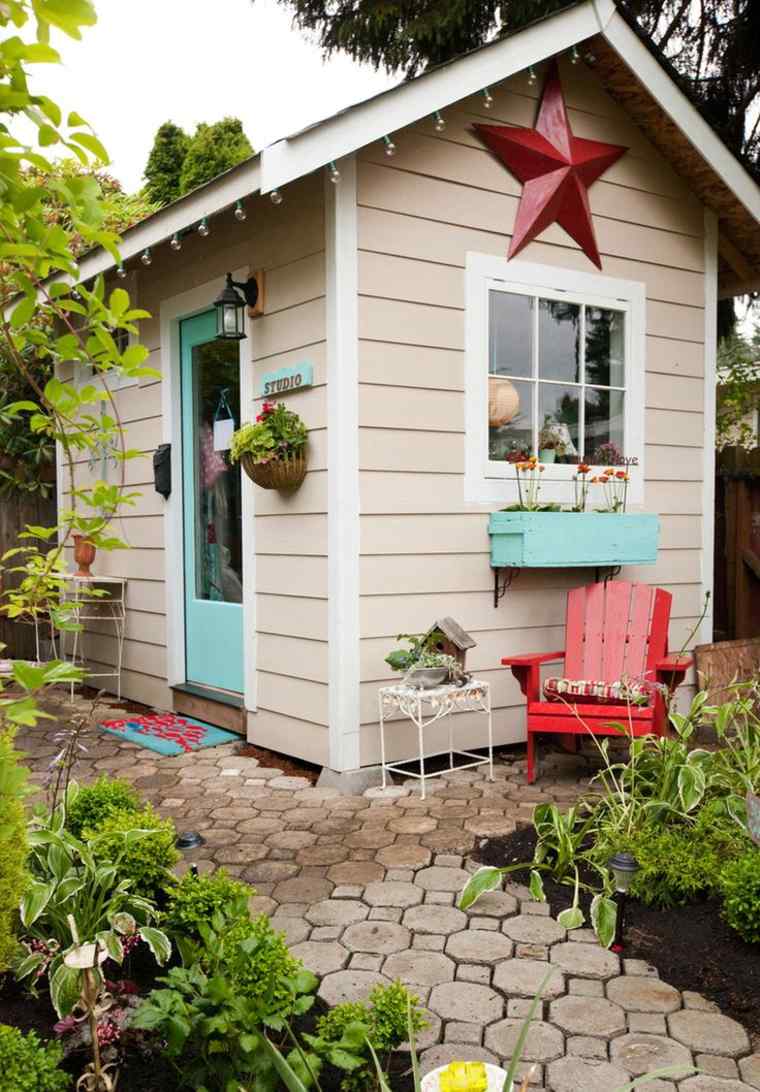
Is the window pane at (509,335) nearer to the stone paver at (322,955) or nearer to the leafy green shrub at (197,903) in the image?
the stone paver at (322,955)

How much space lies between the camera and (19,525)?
7.14m

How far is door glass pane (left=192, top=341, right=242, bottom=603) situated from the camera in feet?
16.0

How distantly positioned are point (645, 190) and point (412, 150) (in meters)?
1.57

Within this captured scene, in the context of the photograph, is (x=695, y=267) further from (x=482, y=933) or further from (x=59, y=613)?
(x=59, y=613)

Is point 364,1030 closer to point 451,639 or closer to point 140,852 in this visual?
point 140,852

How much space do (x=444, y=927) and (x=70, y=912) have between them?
105cm

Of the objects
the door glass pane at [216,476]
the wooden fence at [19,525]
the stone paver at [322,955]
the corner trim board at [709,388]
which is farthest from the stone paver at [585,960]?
the wooden fence at [19,525]

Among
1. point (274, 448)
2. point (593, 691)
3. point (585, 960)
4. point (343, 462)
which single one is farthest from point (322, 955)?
point (274, 448)

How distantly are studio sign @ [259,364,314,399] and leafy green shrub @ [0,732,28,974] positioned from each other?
8.84 ft

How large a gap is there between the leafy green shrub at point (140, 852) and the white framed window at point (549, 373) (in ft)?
8.15

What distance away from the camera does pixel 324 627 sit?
4.02 metres

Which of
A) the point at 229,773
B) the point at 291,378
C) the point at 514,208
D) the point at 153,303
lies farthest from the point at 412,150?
the point at 229,773

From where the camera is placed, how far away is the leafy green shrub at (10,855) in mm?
1488

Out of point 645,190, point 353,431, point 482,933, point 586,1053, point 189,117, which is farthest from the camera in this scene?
point 189,117
